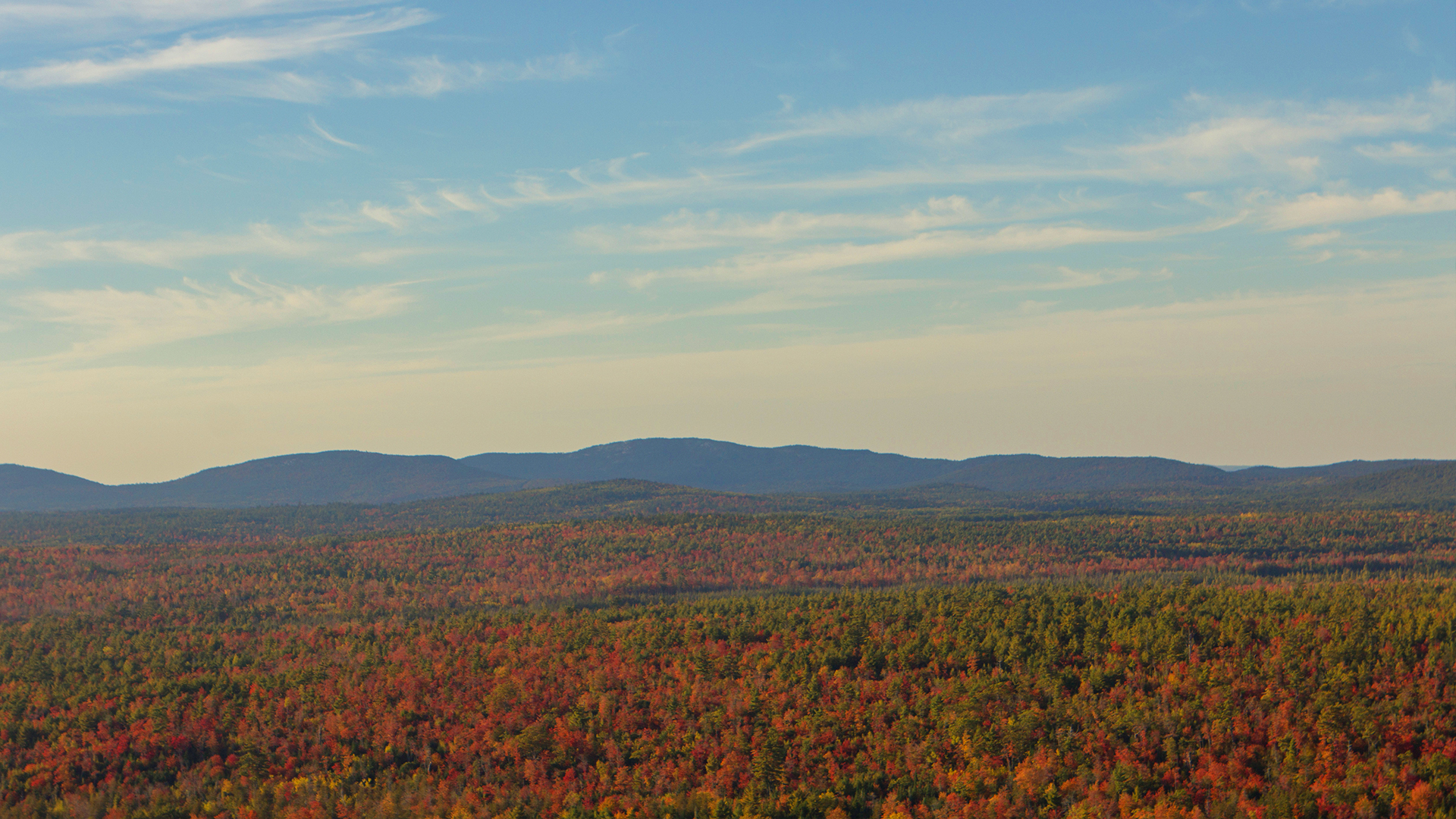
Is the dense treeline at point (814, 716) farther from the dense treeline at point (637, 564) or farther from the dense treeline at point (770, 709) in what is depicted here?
the dense treeline at point (637, 564)

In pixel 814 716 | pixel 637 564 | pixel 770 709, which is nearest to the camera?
pixel 814 716

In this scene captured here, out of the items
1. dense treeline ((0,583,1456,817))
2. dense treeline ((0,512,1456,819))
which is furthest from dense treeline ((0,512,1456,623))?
dense treeline ((0,583,1456,817))

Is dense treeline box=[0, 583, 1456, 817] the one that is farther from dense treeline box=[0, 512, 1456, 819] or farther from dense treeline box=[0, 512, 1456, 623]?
dense treeline box=[0, 512, 1456, 623]

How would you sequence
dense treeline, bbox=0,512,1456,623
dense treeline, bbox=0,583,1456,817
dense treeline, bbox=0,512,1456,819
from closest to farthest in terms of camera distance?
dense treeline, bbox=0,583,1456,817
dense treeline, bbox=0,512,1456,819
dense treeline, bbox=0,512,1456,623

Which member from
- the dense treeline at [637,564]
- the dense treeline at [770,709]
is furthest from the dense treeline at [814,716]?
the dense treeline at [637,564]

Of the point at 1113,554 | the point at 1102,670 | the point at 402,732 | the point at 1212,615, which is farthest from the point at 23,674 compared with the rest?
the point at 1113,554

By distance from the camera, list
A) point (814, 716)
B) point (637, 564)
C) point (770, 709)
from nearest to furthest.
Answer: point (814, 716), point (770, 709), point (637, 564)

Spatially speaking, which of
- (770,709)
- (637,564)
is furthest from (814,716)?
(637,564)

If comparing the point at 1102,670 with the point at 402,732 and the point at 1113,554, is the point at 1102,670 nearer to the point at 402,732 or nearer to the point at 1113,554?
the point at 402,732

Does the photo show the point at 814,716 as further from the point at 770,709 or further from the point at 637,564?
the point at 637,564
